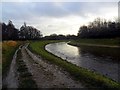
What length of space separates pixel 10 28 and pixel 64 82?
11163cm

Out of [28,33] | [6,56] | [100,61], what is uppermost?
[28,33]

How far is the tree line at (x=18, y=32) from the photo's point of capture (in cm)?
11694

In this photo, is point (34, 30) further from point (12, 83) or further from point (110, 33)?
point (12, 83)

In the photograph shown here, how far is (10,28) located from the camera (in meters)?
122

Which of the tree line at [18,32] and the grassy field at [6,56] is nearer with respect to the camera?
the grassy field at [6,56]

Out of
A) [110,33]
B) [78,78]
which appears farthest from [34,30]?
[78,78]

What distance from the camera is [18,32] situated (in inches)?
5443

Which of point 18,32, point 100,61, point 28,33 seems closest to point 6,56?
point 100,61

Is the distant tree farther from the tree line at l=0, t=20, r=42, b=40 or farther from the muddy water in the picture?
the muddy water

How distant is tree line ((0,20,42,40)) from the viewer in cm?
11694

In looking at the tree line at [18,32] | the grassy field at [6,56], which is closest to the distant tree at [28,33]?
the tree line at [18,32]

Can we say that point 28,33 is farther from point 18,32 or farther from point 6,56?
point 6,56

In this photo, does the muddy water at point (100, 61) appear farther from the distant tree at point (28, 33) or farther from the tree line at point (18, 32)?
the distant tree at point (28, 33)

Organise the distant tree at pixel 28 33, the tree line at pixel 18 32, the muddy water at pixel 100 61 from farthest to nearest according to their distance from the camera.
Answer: the distant tree at pixel 28 33 < the tree line at pixel 18 32 < the muddy water at pixel 100 61
